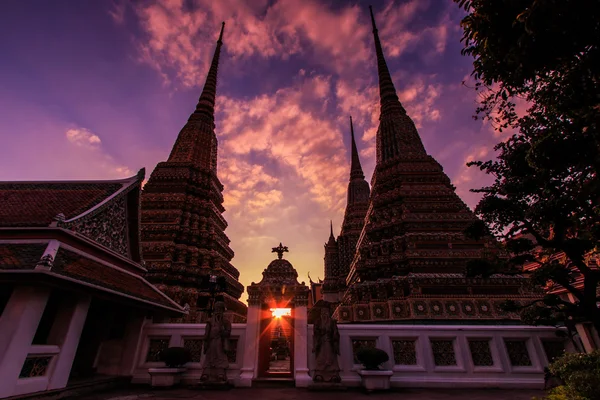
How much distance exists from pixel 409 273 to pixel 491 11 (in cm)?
1455

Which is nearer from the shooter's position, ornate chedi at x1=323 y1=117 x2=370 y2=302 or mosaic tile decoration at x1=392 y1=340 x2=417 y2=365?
mosaic tile decoration at x1=392 y1=340 x2=417 y2=365

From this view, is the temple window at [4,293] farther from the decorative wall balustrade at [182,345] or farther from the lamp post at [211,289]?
the lamp post at [211,289]

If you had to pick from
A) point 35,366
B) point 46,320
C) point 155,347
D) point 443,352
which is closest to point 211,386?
point 155,347

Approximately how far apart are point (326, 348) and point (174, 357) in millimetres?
4327

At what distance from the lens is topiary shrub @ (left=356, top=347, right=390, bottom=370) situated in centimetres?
781

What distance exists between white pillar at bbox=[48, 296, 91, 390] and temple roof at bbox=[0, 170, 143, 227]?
2218mm

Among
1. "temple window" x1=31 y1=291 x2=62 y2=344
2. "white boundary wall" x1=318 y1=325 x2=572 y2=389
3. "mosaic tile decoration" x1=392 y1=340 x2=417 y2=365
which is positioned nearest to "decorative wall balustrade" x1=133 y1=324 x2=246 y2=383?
"white boundary wall" x1=318 y1=325 x2=572 y2=389

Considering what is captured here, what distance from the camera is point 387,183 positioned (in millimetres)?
22953

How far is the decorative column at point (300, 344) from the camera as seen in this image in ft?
27.3

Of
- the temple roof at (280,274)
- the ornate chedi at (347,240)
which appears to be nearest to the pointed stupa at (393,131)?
the ornate chedi at (347,240)

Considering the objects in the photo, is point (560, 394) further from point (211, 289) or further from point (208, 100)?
point (208, 100)

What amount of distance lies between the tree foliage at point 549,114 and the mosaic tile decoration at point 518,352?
6.35 feet

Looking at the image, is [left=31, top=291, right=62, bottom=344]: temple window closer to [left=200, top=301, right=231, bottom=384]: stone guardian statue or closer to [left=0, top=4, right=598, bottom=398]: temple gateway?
[left=0, top=4, right=598, bottom=398]: temple gateway

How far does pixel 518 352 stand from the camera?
860 cm
